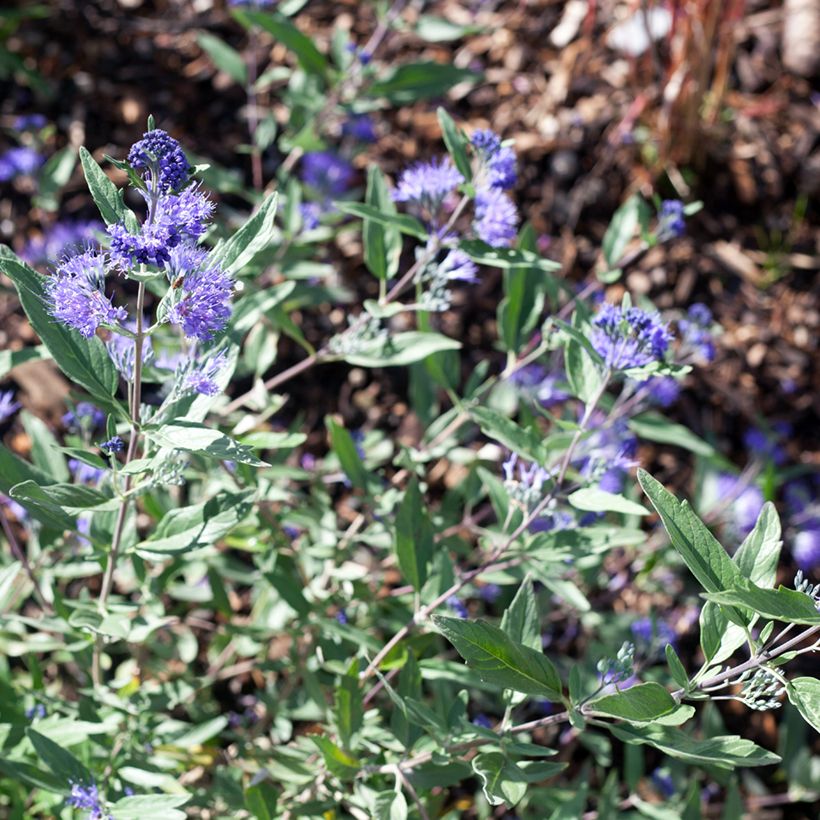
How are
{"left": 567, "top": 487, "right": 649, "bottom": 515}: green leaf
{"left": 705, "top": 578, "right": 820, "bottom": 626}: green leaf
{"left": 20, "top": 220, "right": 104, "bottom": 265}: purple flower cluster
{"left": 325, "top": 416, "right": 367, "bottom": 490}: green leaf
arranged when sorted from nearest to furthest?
{"left": 705, "top": 578, "right": 820, "bottom": 626}: green leaf < {"left": 567, "top": 487, "right": 649, "bottom": 515}: green leaf < {"left": 325, "top": 416, "right": 367, "bottom": 490}: green leaf < {"left": 20, "top": 220, "right": 104, "bottom": 265}: purple flower cluster

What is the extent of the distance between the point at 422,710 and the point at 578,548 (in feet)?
1.47

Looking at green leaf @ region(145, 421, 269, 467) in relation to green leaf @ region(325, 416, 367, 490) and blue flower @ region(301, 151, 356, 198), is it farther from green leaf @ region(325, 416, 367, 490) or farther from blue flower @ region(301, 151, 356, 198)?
blue flower @ region(301, 151, 356, 198)

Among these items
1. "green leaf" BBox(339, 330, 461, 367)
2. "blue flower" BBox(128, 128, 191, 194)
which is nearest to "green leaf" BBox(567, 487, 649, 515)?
"green leaf" BBox(339, 330, 461, 367)

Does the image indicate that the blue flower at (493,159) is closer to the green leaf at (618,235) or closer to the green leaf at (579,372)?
the green leaf at (579,372)

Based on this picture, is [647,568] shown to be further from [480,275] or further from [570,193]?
[570,193]

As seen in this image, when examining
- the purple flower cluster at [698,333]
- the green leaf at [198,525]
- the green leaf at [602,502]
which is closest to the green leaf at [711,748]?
the green leaf at [602,502]

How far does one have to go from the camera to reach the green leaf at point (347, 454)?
2123 mm

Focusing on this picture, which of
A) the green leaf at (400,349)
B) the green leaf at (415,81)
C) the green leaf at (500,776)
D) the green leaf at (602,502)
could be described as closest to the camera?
the green leaf at (500,776)

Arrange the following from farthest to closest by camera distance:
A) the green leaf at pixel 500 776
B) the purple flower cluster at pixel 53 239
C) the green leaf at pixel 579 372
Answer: the purple flower cluster at pixel 53 239, the green leaf at pixel 579 372, the green leaf at pixel 500 776

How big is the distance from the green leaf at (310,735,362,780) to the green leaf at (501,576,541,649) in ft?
1.35

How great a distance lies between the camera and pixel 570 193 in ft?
11.9

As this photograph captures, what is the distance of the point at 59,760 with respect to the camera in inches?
70.0

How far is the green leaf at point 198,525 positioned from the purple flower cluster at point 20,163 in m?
1.79

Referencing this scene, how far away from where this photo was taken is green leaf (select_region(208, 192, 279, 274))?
144 centimetres
